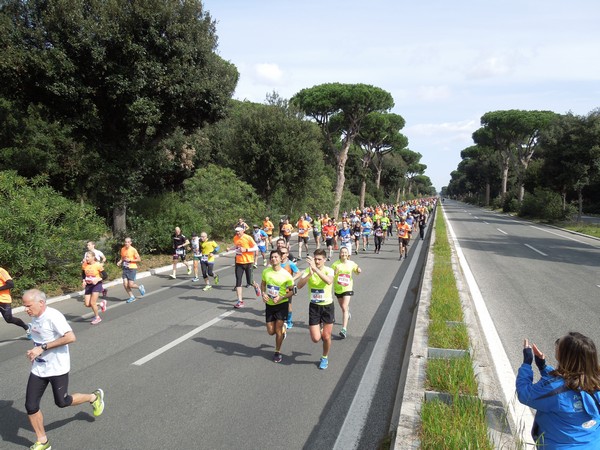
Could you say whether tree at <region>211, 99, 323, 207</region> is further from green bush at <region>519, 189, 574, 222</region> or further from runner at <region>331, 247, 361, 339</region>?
green bush at <region>519, 189, 574, 222</region>

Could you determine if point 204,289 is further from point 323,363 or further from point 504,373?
point 504,373

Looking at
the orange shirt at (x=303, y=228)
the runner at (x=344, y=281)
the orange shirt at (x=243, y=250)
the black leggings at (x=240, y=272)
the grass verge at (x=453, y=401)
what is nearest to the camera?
the grass verge at (x=453, y=401)

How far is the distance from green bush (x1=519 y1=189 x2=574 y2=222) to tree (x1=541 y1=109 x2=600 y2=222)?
2.75 m

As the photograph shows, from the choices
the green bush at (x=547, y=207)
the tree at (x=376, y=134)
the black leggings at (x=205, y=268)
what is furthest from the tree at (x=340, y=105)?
the black leggings at (x=205, y=268)

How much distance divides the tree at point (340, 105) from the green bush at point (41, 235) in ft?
88.2

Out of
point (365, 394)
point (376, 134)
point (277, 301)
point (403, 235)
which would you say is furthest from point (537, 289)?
point (376, 134)

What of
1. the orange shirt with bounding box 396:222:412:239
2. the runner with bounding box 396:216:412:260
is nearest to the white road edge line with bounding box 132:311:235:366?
the runner with bounding box 396:216:412:260

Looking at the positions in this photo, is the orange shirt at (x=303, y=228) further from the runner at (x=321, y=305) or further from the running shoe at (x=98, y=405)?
the running shoe at (x=98, y=405)

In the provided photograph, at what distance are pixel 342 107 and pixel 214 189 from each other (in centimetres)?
2196

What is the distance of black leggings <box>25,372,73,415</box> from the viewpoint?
3744mm

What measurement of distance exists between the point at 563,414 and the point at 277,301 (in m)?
3.70

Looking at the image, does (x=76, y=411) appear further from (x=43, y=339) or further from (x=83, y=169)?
(x=83, y=169)

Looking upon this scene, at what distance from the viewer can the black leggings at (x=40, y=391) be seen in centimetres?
374

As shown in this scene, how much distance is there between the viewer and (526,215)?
42.5 metres
